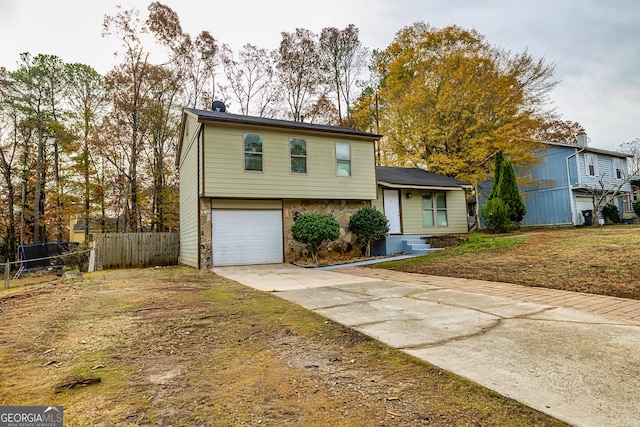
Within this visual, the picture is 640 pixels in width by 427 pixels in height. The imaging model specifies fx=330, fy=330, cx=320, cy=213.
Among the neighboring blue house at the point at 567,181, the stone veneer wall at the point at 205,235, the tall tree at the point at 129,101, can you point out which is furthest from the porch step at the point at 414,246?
the tall tree at the point at 129,101

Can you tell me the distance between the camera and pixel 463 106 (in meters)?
16.3

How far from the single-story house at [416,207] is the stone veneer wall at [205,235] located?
582cm

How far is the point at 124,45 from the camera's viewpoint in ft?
51.1

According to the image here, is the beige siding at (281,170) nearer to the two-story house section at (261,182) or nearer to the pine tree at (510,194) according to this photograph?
the two-story house section at (261,182)

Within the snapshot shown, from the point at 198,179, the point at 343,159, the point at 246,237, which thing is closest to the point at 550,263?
the point at 343,159

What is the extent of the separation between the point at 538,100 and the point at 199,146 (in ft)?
56.0

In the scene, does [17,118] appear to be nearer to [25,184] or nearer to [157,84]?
[25,184]

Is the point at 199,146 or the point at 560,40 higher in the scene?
the point at 560,40

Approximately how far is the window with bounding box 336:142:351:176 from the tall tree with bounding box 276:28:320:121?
8.72 metres

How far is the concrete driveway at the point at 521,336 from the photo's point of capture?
1736 mm

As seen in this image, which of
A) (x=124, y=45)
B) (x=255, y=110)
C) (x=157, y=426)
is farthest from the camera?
(x=255, y=110)

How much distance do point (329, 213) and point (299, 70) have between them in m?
11.5

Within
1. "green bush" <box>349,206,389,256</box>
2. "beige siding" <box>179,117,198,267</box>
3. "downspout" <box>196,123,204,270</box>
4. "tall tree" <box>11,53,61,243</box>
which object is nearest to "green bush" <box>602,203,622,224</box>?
"green bush" <box>349,206,389,256</box>

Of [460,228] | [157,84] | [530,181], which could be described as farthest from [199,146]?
[530,181]
